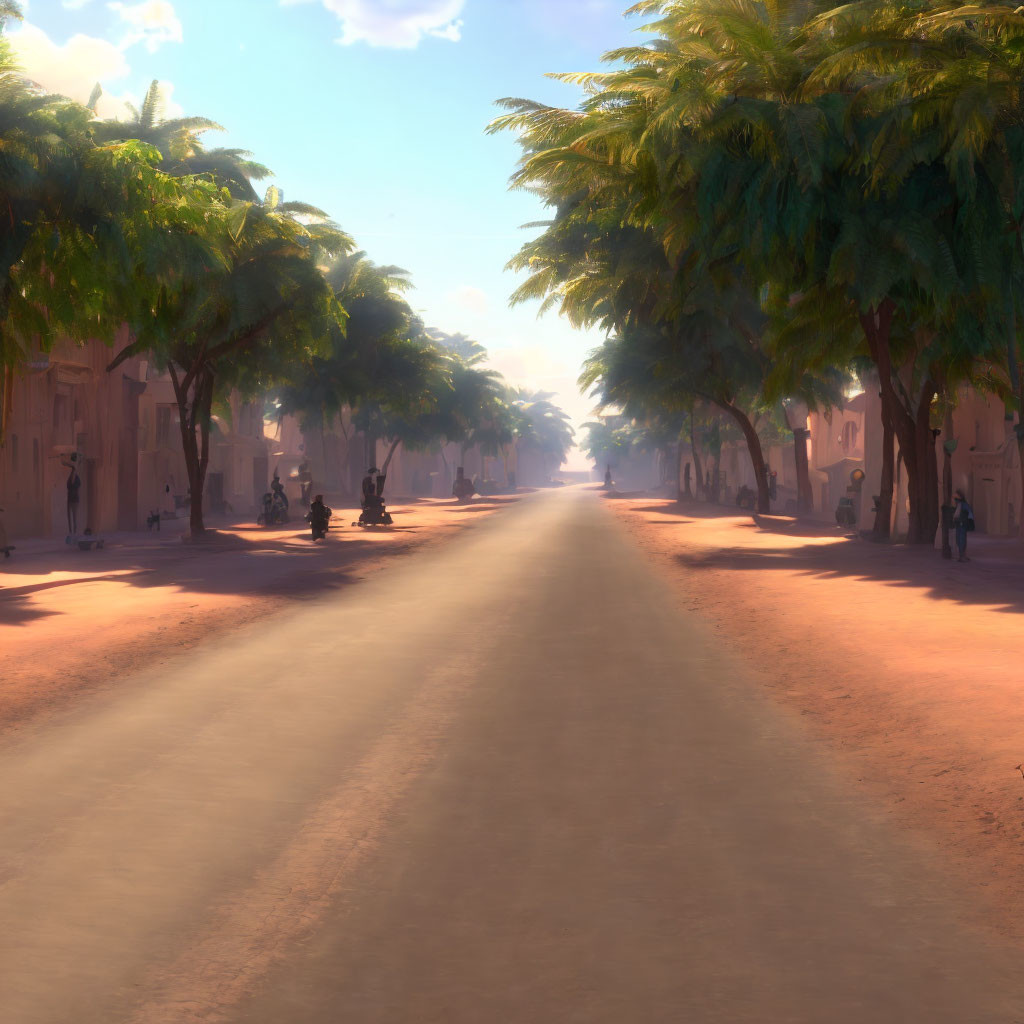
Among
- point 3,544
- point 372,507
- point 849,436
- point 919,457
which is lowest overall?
point 3,544

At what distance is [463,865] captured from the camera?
5.92m

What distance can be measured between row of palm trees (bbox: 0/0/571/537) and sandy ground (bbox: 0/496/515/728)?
121 inches

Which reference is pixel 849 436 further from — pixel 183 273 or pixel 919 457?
pixel 183 273

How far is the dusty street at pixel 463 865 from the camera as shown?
4457 millimetres

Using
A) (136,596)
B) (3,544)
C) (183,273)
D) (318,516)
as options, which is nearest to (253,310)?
(318,516)

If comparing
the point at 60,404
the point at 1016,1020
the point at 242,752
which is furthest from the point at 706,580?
the point at 60,404

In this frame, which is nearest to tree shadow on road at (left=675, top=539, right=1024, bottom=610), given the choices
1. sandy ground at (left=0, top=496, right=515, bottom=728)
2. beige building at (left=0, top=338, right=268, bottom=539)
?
sandy ground at (left=0, top=496, right=515, bottom=728)

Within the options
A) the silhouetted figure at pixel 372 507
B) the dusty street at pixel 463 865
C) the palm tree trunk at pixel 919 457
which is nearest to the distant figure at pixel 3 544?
the silhouetted figure at pixel 372 507

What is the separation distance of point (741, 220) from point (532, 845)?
17.8m

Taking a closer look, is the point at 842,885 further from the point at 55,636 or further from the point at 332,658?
the point at 55,636

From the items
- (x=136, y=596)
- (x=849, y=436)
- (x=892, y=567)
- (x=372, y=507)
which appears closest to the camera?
(x=136, y=596)

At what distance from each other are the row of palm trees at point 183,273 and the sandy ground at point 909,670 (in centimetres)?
1028

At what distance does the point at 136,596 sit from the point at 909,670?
11.4m

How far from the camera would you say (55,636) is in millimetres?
14289
